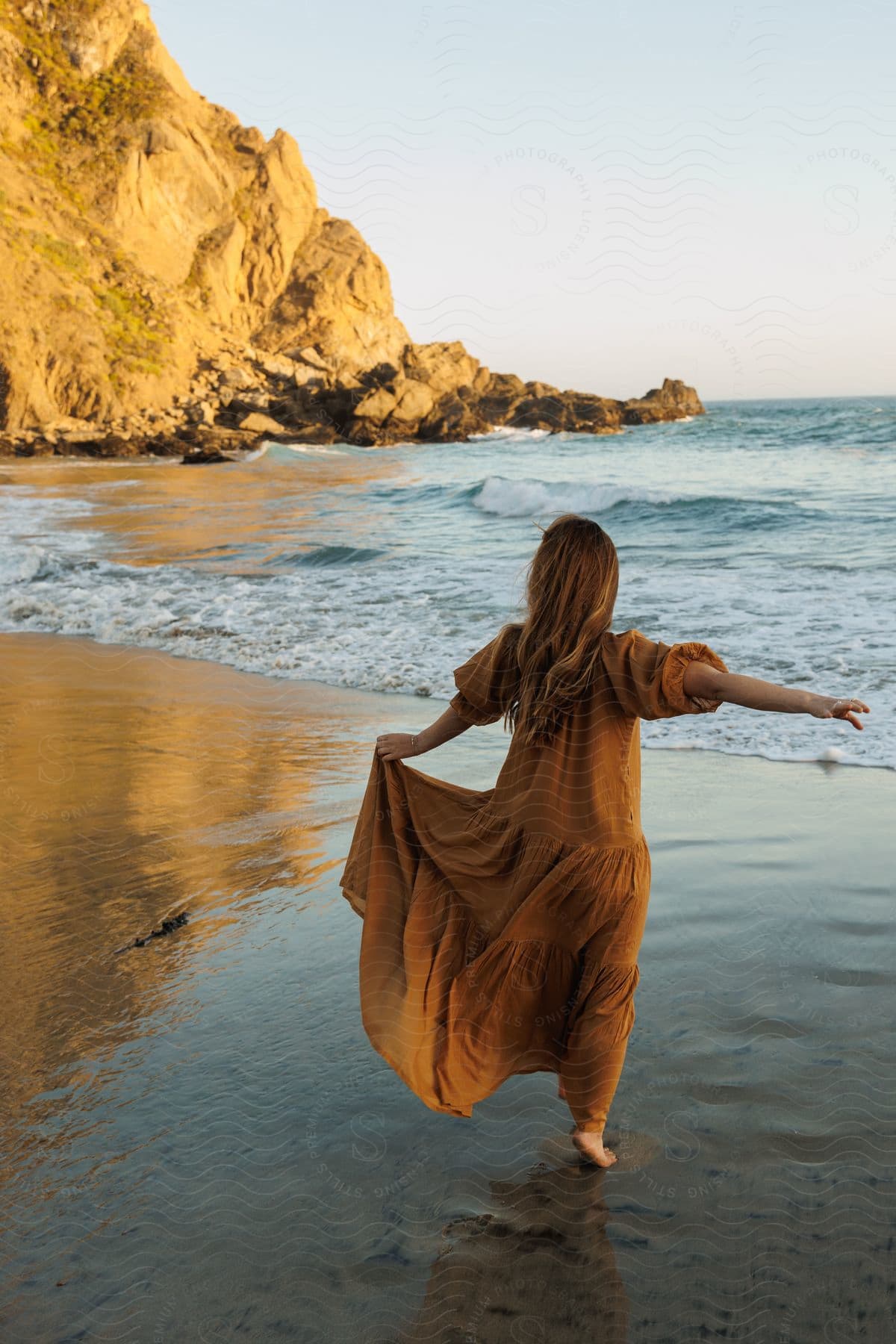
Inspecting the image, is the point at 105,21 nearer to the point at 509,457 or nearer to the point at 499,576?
the point at 509,457

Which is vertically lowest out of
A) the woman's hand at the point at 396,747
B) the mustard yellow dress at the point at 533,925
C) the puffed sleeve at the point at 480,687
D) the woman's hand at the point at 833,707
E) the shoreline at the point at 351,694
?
the shoreline at the point at 351,694

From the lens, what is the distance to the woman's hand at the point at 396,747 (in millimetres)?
2545

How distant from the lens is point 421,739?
252cm

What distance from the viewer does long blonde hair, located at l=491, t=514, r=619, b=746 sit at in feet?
7.33

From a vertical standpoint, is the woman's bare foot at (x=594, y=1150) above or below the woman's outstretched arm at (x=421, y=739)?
below

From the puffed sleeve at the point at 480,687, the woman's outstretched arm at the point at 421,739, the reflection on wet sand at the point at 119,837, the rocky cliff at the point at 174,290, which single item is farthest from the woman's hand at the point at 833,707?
the rocky cliff at the point at 174,290

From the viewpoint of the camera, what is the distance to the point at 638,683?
7.09 feet

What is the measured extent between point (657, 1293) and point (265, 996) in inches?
55.3

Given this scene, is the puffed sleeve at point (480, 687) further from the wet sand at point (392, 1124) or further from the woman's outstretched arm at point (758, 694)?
the wet sand at point (392, 1124)

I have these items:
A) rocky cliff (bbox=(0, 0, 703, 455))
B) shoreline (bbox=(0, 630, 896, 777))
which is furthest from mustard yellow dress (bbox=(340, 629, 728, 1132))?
rocky cliff (bbox=(0, 0, 703, 455))

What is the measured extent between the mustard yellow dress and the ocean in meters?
0.35

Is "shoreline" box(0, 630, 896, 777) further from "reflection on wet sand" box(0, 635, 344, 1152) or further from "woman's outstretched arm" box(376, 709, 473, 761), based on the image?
"woman's outstretched arm" box(376, 709, 473, 761)

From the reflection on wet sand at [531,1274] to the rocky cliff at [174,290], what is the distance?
40.9 meters
